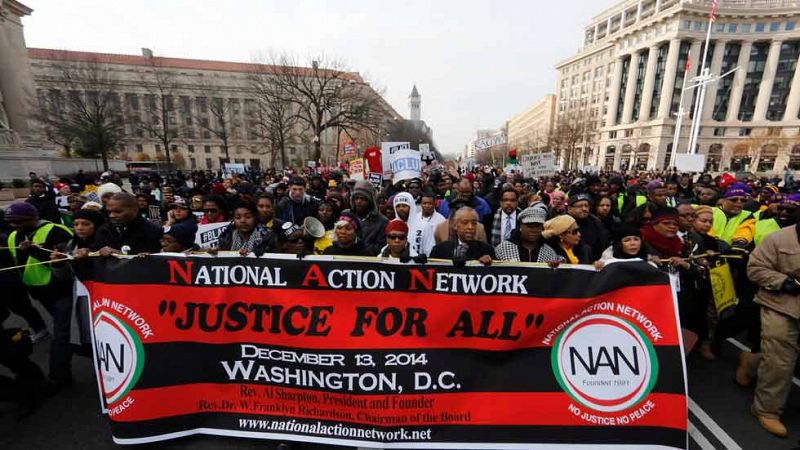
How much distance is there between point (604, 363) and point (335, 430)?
2043mm

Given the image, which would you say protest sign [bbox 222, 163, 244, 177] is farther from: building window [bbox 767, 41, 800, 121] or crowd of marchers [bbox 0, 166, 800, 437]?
building window [bbox 767, 41, 800, 121]

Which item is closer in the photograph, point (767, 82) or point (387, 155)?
point (387, 155)

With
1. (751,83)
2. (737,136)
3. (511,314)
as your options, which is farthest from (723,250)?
(751,83)

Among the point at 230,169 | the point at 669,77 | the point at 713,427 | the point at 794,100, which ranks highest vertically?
the point at 669,77

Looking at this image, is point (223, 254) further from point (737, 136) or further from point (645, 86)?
point (737, 136)

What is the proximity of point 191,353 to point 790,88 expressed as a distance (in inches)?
3627

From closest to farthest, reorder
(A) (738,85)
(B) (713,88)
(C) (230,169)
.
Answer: (C) (230,169)
(A) (738,85)
(B) (713,88)

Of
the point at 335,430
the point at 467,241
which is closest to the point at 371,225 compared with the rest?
the point at 467,241

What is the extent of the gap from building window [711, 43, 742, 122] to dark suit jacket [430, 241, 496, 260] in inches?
3326

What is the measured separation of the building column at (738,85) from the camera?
60531mm

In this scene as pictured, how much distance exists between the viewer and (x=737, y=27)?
60625 mm

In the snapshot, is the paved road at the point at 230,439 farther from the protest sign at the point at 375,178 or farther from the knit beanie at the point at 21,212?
the protest sign at the point at 375,178

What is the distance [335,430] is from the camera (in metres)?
2.53

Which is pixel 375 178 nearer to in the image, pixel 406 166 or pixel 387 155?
pixel 387 155
